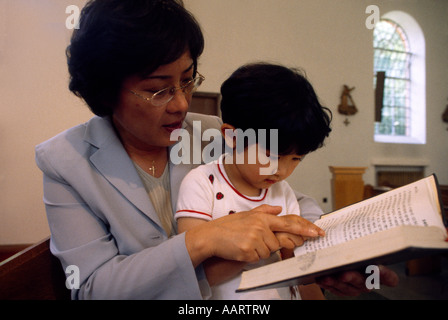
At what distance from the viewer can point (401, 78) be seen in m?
6.04

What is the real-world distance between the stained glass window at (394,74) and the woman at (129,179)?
592 cm

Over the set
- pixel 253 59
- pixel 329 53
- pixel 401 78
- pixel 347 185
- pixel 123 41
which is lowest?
pixel 347 185

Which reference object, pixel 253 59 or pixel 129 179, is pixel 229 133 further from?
pixel 253 59

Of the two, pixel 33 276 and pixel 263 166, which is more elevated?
pixel 263 166

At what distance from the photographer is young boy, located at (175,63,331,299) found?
87 centimetres

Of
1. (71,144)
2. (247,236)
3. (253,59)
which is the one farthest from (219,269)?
(253,59)

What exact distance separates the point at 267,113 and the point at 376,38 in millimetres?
6181

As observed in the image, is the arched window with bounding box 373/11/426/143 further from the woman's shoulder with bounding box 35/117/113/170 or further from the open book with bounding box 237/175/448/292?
the woman's shoulder with bounding box 35/117/113/170

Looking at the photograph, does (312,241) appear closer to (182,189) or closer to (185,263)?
(185,263)

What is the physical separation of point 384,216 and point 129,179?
0.79 metres

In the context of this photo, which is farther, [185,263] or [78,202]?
[78,202]

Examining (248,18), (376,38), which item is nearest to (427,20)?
(376,38)

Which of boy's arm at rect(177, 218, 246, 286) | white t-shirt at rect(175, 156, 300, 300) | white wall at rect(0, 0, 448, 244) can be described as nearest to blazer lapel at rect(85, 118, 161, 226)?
white t-shirt at rect(175, 156, 300, 300)

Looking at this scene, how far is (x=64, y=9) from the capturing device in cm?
380
